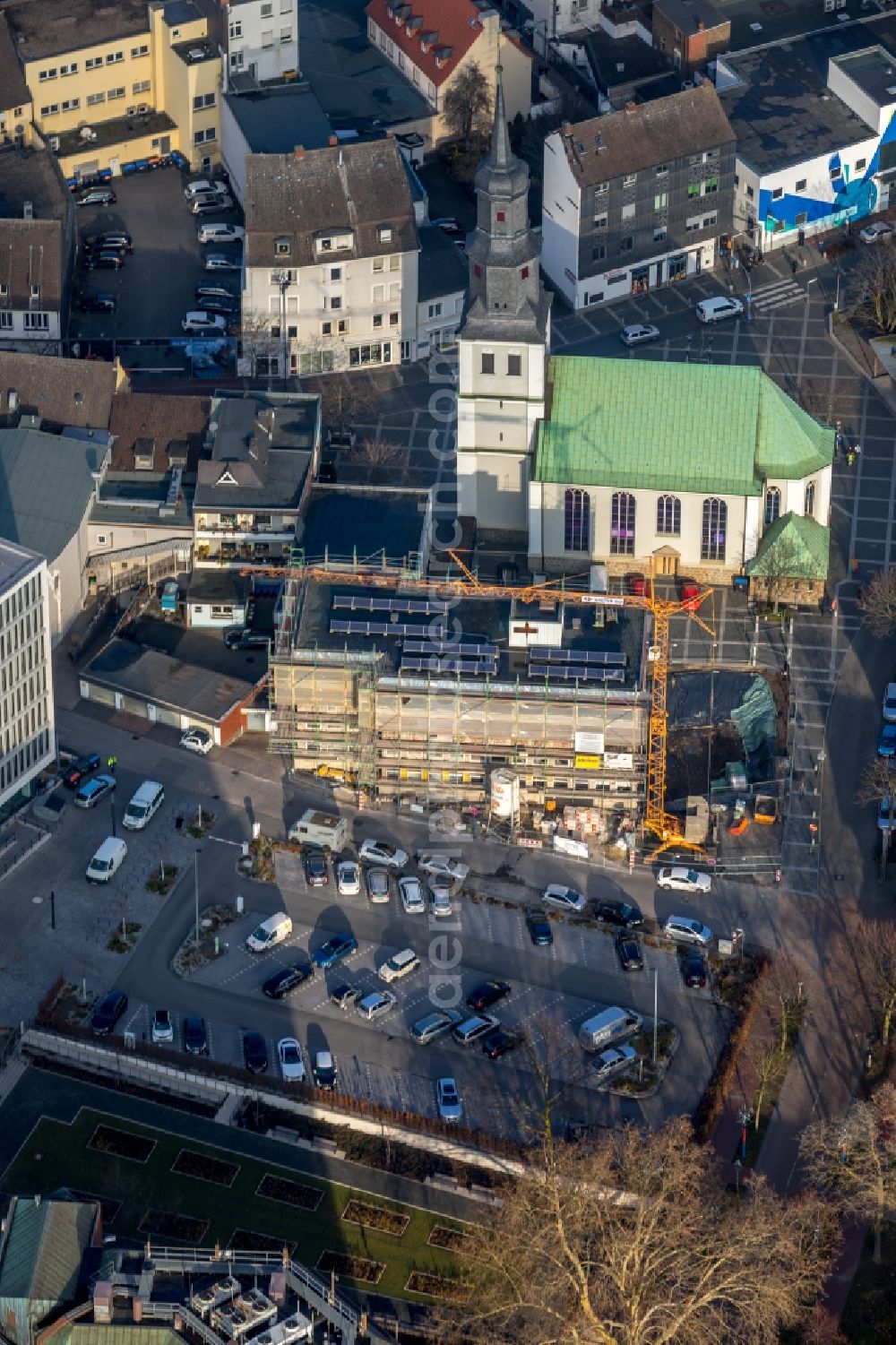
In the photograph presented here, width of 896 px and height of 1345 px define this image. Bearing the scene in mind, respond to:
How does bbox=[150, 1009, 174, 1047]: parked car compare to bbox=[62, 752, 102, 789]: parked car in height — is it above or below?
below

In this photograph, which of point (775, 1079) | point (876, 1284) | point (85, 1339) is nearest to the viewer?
point (85, 1339)

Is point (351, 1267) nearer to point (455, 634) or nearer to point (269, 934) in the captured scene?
point (269, 934)

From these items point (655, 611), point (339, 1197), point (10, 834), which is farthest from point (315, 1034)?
point (655, 611)

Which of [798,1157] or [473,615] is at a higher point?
[473,615]

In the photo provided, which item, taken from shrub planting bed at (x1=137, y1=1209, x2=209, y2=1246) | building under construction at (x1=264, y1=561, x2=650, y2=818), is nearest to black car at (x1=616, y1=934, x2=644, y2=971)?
building under construction at (x1=264, y1=561, x2=650, y2=818)

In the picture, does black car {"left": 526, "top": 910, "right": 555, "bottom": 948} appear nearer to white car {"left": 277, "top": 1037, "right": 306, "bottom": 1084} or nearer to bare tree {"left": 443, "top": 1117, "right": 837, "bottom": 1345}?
white car {"left": 277, "top": 1037, "right": 306, "bottom": 1084}

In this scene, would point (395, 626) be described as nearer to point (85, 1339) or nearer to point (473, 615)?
point (473, 615)
